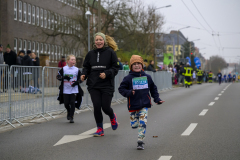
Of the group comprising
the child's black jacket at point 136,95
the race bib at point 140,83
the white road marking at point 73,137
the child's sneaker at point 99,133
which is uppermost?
the race bib at point 140,83

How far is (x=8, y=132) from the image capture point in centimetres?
834

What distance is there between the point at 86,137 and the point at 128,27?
28.8 meters

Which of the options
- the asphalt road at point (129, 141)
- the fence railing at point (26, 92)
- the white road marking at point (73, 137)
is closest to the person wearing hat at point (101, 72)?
the white road marking at point (73, 137)

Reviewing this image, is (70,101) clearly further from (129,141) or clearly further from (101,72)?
(129,141)

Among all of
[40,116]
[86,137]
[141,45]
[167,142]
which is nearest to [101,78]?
[86,137]

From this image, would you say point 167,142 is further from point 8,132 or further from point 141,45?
point 141,45

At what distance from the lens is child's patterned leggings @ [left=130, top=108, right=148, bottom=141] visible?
6.18m

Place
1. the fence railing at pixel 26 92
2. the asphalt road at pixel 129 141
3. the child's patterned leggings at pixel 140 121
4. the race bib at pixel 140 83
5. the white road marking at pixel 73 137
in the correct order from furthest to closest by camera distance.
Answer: the fence railing at pixel 26 92, the white road marking at pixel 73 137, the race bib at pixel 140 83, the child's patterned leggings at pixel 140 121, the asphalt road at pixel 129 141

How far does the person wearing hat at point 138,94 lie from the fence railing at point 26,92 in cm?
383

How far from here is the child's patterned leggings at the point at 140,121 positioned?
6175mm

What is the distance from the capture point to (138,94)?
6285 mm

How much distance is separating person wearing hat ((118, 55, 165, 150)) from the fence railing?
383cm

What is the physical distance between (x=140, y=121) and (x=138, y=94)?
414 mm

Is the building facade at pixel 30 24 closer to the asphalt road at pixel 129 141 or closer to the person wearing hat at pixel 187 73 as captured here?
the person wearing hat at pixel 187 73
